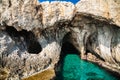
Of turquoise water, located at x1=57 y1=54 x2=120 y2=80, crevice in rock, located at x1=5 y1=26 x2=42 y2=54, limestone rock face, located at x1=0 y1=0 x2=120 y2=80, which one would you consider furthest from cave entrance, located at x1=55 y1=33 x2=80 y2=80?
crevice in rock, located at x1=5 y1=26 x2=42 y2=54

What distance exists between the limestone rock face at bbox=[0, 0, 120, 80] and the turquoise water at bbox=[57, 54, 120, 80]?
1.19 meters

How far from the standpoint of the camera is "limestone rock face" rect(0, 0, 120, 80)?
26.9 meters

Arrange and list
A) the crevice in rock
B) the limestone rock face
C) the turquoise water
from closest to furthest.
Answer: the limestone rock face → the turquoise water → the crevice in rock

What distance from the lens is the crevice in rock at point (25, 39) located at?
29.0 metres

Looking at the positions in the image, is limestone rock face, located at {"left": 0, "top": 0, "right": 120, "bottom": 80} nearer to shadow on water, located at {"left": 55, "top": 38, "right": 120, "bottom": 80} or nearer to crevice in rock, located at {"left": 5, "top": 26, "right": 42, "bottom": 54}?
crevice in rock, located at {"left": 5, "top": 26, "right": 42, "bottom": 54}

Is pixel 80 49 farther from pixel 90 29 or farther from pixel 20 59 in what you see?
pixel 20 59

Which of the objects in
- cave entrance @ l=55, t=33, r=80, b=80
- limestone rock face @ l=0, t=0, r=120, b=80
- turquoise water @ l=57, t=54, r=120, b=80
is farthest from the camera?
cave entrance @ l=55, t=33, r=80, b=80

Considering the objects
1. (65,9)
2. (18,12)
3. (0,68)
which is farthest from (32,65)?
(65,9)

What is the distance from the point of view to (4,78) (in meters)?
24.9

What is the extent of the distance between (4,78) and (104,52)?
1371 cm

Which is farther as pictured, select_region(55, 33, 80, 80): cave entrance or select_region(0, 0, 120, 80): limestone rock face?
select_region(55, 33, 80, 80): cave entrance

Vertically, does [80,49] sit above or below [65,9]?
below

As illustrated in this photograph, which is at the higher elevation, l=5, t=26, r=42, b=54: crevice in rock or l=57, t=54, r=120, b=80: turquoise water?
l=5, t=26, r=42, b=54: crevice in rock

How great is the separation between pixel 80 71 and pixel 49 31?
22.2ft
